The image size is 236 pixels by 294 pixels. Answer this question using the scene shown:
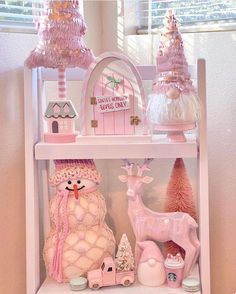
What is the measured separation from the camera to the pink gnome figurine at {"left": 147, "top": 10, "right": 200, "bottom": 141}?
1.19 meters

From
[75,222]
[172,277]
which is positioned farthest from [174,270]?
[75,222]

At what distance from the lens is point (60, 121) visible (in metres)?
1.25

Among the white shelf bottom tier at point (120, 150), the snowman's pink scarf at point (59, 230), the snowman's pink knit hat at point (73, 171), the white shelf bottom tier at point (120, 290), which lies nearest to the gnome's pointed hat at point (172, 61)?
the white shelf bottom tier at point (120, 150)

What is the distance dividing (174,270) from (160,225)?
0.12m

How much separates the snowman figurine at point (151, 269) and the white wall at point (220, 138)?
272 millimetres

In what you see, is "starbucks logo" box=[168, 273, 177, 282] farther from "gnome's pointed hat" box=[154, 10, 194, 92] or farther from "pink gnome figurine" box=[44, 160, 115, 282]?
"gnome's pointed hat" box=[154, 10, 194, 92]

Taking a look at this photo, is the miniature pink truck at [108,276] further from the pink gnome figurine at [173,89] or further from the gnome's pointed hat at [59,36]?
the gnome's pointed hat at [59,36]

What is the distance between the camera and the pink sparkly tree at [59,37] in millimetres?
1207

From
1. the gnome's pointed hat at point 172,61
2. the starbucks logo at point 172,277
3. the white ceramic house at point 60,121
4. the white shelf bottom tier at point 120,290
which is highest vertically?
the gnome's pointed hat at point 172,61

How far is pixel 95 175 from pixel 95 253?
20cm

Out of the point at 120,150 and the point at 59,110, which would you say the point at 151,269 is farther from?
the point at 59,110

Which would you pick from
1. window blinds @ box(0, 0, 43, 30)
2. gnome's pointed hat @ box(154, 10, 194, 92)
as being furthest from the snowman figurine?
window blinds @ box(0, 0, 43, 30)

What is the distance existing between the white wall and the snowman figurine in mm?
272

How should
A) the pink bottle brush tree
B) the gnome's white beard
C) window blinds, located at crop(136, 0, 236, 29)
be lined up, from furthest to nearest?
window blinds, located at crop(136, 0, 236, 29) < the pink bottle brush tree < the gnome's white beard
